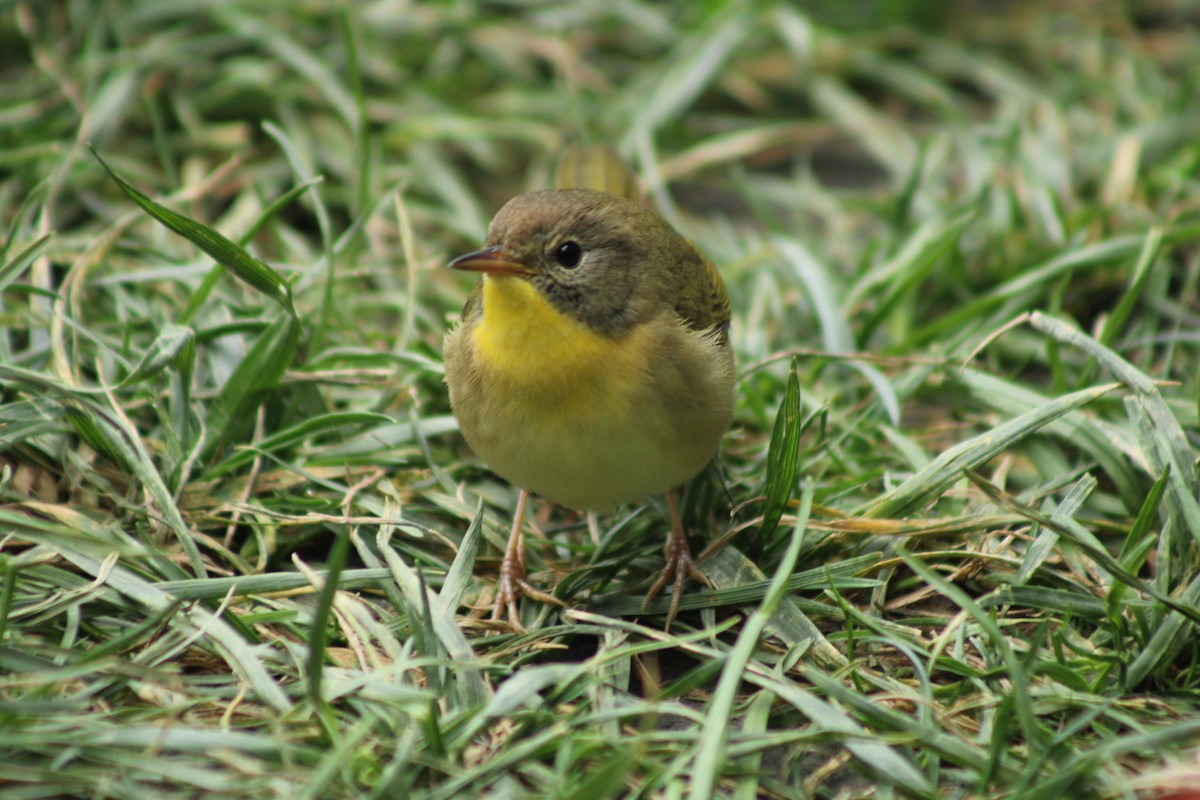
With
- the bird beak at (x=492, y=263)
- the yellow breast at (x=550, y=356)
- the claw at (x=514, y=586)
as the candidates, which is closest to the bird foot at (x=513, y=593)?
the claw at (x=514, y=586)

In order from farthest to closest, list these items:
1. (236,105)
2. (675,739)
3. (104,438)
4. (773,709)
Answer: (236,105), (104,438), (773,709), (675,739)

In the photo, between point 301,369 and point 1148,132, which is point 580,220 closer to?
point 301,369

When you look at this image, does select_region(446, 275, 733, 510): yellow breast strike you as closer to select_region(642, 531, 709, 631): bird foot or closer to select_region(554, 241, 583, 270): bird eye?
select_region(554, 241, 583, 270): bird eye

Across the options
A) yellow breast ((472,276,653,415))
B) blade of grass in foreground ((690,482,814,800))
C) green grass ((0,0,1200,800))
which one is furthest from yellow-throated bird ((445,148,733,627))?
blade of grass in foreground ((690,482,814,800))

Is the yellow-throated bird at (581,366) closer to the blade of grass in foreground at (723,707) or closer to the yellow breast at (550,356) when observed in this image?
the yellow breast at (550,356)

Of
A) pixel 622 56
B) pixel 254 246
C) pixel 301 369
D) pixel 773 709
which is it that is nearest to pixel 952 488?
pixel 773 709

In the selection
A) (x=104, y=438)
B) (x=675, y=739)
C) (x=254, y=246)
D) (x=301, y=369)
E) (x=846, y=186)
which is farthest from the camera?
(x=846, y=186)

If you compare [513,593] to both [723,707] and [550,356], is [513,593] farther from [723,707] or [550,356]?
[723,707]

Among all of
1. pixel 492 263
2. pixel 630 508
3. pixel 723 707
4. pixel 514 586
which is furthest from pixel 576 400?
pixel 630 508
